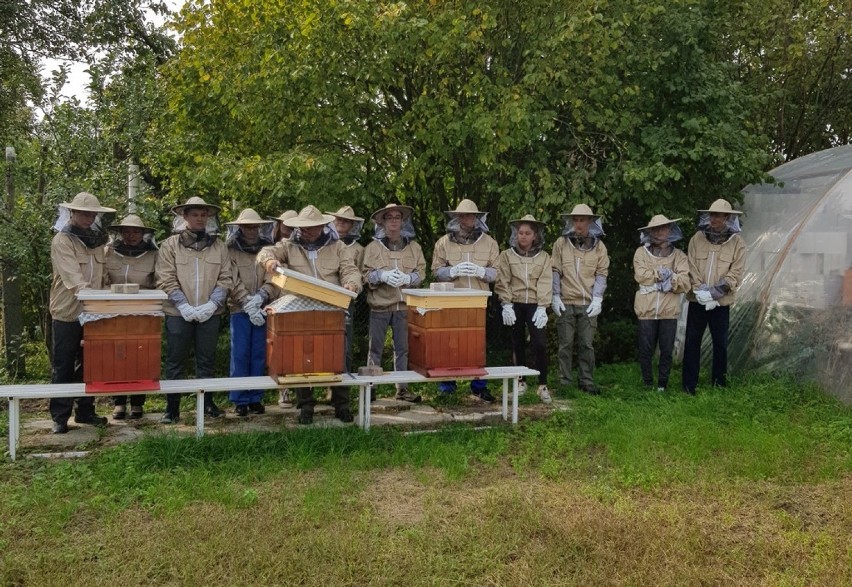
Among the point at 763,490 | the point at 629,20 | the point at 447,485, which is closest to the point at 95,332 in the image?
the point at 447,485

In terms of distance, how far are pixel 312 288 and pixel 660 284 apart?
3998 mm

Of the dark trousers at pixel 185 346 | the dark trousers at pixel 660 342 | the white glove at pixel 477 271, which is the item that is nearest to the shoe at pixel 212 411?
the dark trousers at pixel 185 346

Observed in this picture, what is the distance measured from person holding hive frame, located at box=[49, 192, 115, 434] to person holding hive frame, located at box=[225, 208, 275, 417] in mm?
1130

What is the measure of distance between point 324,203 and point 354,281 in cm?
188

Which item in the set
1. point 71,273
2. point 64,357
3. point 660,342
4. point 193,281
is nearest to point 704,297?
point 660,342

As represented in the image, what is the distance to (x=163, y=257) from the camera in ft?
19.6

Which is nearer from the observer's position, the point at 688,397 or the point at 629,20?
the point at 688,397

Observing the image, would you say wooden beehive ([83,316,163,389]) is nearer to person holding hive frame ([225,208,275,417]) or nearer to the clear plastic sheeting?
person holding hive frame ([225,208,275,417])

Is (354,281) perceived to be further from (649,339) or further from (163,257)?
(649,339)

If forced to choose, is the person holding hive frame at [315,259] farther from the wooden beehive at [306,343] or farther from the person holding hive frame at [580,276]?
the person holding hive frame at [580,276]

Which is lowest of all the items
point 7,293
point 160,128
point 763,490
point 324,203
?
point 763,490

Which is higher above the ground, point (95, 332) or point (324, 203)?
point (324, 203)

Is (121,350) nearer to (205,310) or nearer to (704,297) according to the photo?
(205,310)

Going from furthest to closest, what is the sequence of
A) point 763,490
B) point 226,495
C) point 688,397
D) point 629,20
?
point 629,20 → point 688,397 → point 763,490 → point 226,495
